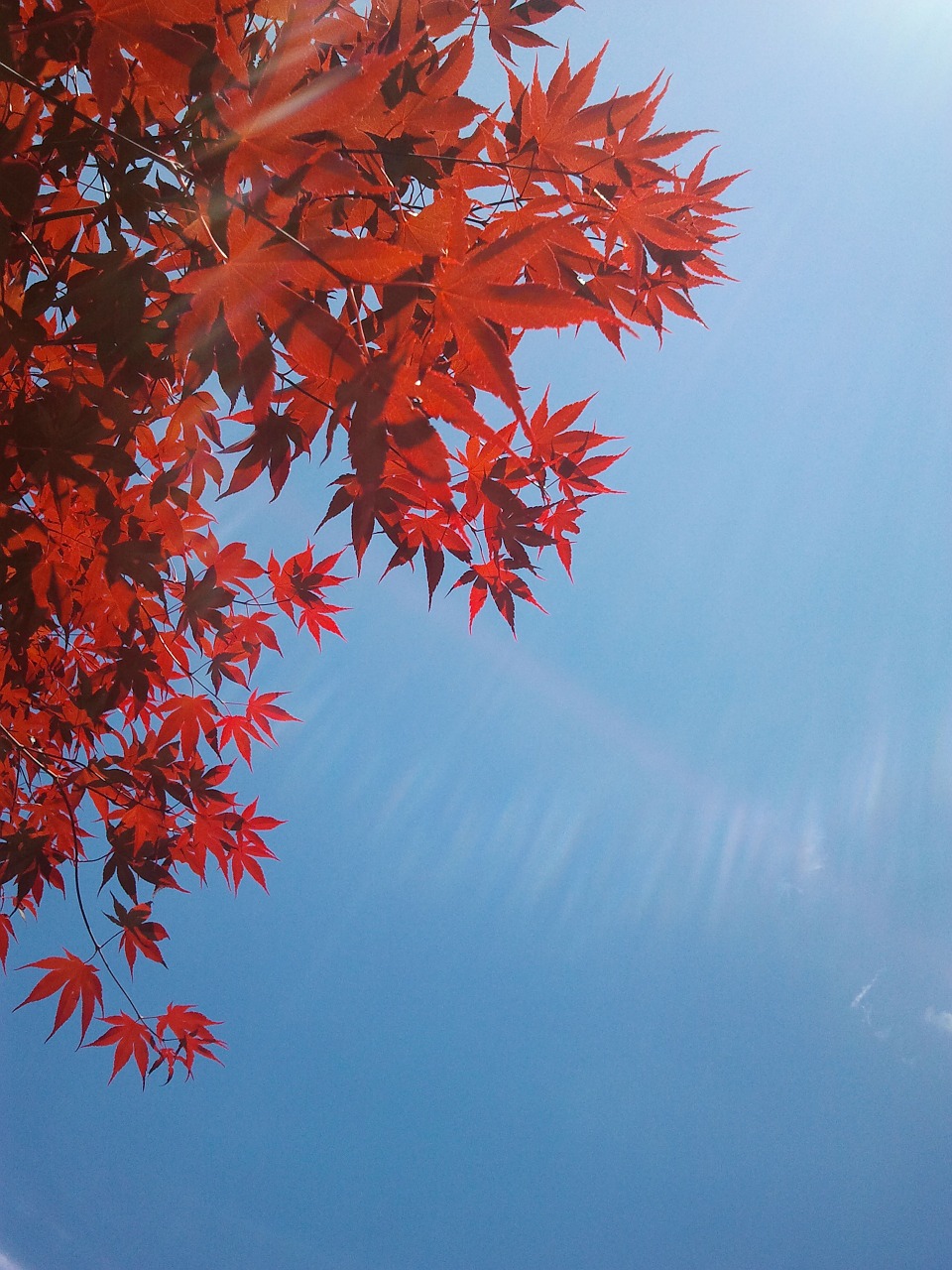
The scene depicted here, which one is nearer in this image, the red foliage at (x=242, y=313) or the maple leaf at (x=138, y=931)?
the red foliage at (x=242, y=313)

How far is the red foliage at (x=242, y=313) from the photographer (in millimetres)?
511

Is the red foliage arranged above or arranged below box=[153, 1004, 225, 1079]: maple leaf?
above

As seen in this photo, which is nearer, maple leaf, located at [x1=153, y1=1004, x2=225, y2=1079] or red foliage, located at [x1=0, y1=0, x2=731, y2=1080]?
red foliage, located at [x1=0, y1=0, x2=731, y2=1080]

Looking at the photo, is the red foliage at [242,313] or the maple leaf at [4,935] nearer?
the red foliage at [242,313]

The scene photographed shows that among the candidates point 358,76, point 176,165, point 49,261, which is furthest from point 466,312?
point 49,261

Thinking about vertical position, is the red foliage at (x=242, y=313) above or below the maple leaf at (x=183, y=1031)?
above

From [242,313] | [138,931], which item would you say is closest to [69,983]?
[138,931]

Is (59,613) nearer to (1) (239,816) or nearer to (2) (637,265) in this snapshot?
(1) (239,816)

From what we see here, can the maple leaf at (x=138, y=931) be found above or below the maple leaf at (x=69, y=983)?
above

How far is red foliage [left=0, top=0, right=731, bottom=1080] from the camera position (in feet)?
1.68

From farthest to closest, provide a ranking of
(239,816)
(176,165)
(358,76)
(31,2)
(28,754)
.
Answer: (239,816), (28,754), (31,2), (176,165), (358,76)

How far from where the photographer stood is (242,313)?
49cm

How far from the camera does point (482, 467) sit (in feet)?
3.81

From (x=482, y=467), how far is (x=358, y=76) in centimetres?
70
